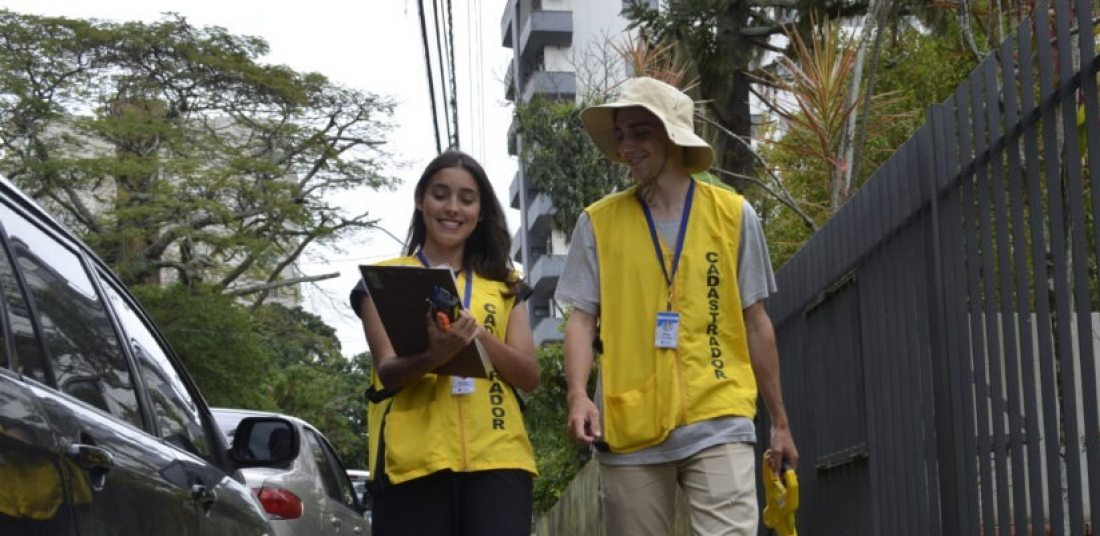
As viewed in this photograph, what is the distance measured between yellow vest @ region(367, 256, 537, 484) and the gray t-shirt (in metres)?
0.30

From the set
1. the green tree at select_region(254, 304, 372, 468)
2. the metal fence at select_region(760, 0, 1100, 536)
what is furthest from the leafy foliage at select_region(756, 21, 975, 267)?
the green tree at select_region(254, 304, 372, 468)

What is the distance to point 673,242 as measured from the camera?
5.41m

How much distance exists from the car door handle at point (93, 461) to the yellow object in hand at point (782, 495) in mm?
2591

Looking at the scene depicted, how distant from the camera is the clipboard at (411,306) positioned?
193 inches

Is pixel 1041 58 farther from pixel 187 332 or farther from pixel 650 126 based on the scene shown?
pixel 187 332

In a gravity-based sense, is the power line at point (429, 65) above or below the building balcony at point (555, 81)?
below

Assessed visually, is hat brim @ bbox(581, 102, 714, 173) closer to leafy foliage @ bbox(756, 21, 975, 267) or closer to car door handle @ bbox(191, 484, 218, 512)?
car door handle @ bbox(191, 484, 218, 512)

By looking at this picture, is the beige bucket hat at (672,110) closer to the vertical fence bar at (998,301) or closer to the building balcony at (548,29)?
the vertical fence bar at (998,301)

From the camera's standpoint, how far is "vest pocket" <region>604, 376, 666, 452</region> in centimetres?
521

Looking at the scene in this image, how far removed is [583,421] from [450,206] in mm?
838

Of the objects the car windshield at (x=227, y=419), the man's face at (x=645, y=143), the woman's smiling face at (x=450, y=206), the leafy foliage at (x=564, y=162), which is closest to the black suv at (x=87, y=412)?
the woman's smiling face at (x=450, y=206)

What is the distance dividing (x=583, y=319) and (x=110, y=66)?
4055 cm

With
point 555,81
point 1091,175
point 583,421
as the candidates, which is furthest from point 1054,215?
point 555,81

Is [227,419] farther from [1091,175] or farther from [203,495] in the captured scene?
[1091,175]
